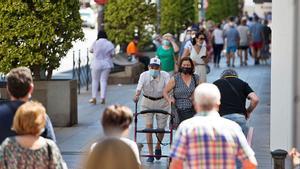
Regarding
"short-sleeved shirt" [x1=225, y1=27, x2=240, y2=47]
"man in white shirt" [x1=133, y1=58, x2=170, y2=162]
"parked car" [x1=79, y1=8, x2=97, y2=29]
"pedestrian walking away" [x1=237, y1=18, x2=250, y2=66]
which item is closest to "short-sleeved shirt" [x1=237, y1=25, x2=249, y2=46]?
"pedestrian walking away" [x1=237, y1=18, x2=250, y2=66]

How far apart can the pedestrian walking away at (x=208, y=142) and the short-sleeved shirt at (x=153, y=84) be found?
6127 millimetres

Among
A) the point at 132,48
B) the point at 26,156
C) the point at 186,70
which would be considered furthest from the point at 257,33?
the point at 26,156

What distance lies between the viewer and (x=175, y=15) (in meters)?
36.1

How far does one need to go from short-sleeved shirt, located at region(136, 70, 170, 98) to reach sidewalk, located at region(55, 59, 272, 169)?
96cm

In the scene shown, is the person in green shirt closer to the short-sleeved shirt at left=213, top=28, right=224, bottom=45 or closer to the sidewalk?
the sidewalk

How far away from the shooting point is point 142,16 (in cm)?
2992

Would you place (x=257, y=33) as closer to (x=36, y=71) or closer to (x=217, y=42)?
(x=217, y=42)

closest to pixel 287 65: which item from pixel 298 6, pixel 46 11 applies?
pixel 298 6

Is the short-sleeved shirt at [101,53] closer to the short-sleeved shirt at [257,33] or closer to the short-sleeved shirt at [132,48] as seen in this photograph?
the short-sleeved shirt at [132,48]

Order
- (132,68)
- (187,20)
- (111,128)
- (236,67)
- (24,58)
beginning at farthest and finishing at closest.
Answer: (187,20) < (236,67) < (132,68) < (24,58) < (111,128)

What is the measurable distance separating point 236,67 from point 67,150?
20.4 metres

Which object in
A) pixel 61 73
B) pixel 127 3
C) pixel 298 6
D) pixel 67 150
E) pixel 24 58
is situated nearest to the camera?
pixel 298 6

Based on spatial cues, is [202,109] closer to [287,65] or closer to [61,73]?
[287,65]

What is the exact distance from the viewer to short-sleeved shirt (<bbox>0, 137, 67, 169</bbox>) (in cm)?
718
